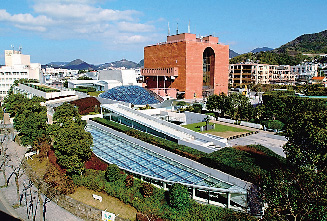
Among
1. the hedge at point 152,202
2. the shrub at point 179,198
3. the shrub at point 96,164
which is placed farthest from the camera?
the shrub at point 96,164

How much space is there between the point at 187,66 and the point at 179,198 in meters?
54.4

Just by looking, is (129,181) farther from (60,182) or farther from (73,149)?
(60,182)

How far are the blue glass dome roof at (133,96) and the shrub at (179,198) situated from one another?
36.7 m

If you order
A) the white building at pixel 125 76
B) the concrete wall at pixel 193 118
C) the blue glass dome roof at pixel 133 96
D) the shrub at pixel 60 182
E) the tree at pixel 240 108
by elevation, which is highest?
the white building at pixel 125 76

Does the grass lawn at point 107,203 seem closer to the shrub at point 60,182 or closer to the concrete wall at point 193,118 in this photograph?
the shrub at point 60,182

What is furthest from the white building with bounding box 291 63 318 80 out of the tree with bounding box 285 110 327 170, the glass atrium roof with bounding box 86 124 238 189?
the tree with bounding box 285 110 327 170

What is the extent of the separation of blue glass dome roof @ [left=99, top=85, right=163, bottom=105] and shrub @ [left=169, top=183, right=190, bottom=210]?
121 ft

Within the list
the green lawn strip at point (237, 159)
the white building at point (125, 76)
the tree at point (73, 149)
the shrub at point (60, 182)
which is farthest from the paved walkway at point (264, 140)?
the white building at point (125, 76)

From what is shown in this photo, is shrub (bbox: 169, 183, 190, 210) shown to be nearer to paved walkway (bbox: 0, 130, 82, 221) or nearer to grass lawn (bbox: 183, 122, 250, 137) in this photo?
paved walkway (bbox: 0, 130, 82, 221)

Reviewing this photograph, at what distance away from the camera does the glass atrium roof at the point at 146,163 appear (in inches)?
876

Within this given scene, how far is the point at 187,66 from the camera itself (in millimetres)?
69812

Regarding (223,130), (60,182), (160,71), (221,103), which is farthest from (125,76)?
(60,182)

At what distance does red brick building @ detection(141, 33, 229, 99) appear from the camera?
7050 cm

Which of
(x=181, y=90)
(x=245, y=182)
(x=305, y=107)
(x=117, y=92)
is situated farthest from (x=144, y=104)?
(x=245, y=182)
